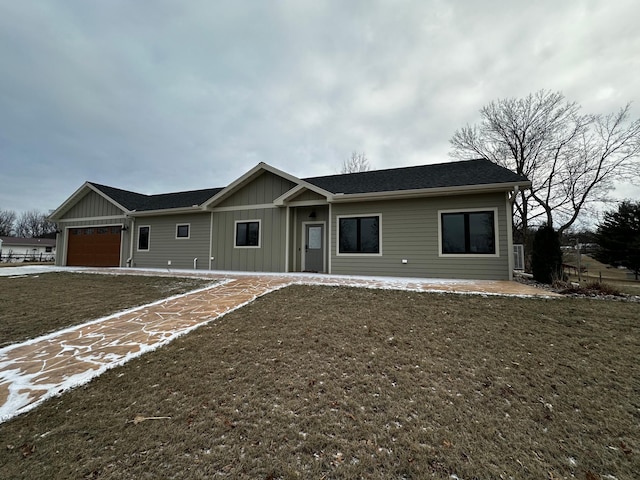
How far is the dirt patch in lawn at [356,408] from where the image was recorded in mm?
1959

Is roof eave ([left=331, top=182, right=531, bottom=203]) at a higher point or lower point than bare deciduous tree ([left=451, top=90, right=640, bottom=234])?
lower

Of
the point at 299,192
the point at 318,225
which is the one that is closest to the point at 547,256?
the point at 318,225

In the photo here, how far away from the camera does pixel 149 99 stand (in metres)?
14.6

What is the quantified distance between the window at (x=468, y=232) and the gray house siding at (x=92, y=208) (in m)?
16.3

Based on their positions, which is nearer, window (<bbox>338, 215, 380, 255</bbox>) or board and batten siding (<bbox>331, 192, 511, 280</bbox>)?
board and batten siding (<bbox>331, 192, 511, 280</bbox>)

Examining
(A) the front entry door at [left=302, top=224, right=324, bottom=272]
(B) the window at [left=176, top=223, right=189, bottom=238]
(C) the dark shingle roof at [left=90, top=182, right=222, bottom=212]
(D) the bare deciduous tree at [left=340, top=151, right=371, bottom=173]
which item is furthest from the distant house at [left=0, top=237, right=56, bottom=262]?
(A) the front entry door at [left=302, top=224, right=324, bottom=272]

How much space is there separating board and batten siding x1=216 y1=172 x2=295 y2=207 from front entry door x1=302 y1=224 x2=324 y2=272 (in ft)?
6.29

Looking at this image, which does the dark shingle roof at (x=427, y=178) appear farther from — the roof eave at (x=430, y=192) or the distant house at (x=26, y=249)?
the distant house at (x=26, y=249)

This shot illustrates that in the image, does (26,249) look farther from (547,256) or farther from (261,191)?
(547,256)

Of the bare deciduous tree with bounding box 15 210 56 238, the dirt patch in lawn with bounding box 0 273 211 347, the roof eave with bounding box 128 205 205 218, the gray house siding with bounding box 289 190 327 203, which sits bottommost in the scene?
the dirt patch in lawn with bounding box 0 273 211 347

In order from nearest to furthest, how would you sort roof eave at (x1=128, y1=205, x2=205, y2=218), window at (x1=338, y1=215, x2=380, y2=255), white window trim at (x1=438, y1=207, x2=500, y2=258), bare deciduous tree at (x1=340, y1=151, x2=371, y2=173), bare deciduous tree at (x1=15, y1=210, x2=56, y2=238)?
white window trim at (x1=438, y1=207, x2=500, y2=258), window at (x1=338, y1=215, x2=380, y2=255), roof eave at (x1=128, y1=205, x2=205, y2=218), bare deciduous tree at (x1=340, y1=151, x2=371, y2=173), bare deciduous tree at (x1=15, y1=210, x2=56, y2=238)

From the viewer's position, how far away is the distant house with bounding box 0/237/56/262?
1523 inches

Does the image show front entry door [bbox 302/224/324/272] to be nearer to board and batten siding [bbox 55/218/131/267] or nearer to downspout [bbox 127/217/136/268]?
downspout [bbox 127/217/136/268]

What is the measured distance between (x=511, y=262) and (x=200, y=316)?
8.94 meters
